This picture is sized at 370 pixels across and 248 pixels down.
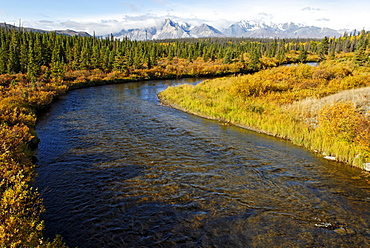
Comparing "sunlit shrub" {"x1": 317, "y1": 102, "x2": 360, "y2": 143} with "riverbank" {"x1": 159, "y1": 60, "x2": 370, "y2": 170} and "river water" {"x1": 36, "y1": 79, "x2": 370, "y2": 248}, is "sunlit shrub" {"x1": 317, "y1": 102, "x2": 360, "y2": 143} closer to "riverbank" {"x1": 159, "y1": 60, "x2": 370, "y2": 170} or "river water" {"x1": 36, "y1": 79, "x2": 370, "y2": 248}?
"riverbank" {"x1": 159, "y1": 60, "x2": 370, "y2": 170}

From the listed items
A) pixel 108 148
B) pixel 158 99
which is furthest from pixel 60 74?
pixel 108 148

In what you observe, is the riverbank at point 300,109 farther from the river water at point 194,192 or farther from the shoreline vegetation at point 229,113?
the river water at point 194,192

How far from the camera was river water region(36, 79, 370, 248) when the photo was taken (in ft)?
27.4

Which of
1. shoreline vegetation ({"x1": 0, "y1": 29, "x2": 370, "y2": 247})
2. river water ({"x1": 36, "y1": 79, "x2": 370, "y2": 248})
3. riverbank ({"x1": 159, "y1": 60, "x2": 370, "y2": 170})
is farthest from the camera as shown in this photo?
riverbank ({"x1": 159, "y1": 60, "x2": 370, "y2": 170})

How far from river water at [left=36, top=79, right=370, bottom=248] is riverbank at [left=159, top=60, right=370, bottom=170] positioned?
58.6 inches

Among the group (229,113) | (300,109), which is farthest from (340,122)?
(229,113)

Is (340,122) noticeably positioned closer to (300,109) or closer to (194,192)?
(300,109)

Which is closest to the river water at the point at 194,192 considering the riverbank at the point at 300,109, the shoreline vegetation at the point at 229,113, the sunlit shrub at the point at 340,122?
the shoreline vegetation at the point at 229,113

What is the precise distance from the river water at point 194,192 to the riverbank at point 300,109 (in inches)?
58.6

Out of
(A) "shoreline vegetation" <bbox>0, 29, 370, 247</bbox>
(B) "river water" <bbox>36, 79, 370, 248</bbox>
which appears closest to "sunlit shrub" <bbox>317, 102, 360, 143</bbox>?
(A) "shoreline vegetation" <bbox>0, 29, 370, 247</bbox>

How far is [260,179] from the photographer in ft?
40.4

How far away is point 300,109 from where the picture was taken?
76.2 ft

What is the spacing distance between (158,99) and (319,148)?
77.5ft

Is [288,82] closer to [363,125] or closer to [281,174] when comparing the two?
[363,125]
